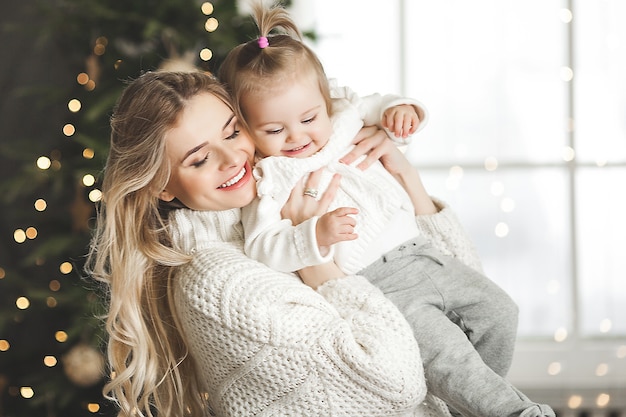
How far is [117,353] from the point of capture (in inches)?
63.8

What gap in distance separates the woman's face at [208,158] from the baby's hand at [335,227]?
0.19 meters

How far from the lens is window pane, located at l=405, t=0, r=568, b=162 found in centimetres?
319

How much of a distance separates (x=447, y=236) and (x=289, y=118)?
18.1 inches

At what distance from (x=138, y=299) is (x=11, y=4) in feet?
7.64

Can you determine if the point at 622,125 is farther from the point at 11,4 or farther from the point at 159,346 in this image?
the point at 11,4

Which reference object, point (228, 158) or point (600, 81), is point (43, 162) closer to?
point (228, 158)

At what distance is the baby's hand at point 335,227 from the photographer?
1.41 meters

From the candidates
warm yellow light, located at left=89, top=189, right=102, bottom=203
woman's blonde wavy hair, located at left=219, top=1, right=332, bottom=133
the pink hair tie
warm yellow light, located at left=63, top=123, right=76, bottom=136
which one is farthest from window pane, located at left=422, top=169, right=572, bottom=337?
the pink hair tie

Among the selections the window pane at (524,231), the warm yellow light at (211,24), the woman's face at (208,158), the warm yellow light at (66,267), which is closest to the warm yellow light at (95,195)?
the warm yellow light at (66,267)

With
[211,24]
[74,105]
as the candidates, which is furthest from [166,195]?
[74,105]

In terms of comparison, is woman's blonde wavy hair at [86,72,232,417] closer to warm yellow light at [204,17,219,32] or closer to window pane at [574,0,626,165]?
warm yellow light at [204,17,219,32]

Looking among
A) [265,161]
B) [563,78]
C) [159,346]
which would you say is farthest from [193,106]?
[563,78]

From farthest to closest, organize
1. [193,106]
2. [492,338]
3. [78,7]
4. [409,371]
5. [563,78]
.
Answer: [563,78]
[78,7]
[492,338]
[193,106]
[409,371]

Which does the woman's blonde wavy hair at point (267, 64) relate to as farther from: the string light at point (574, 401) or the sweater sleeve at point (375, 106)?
the string light at point (574, 401)
